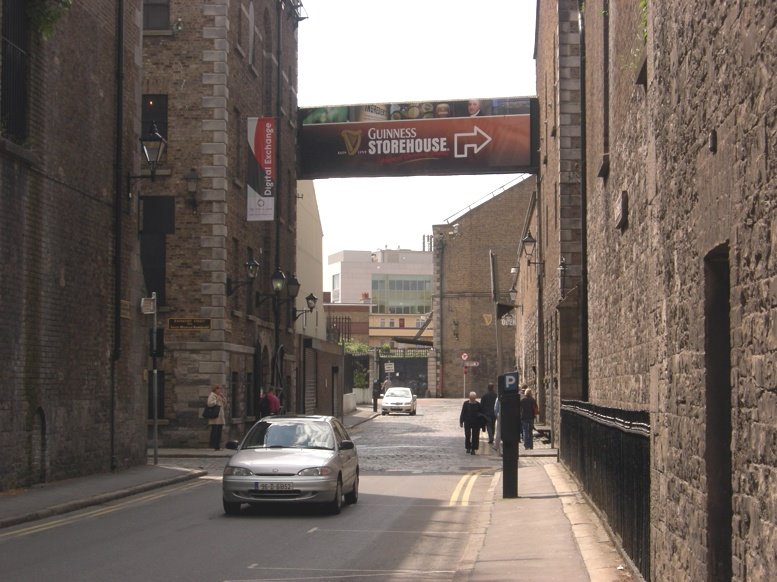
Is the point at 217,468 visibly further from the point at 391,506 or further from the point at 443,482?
the point at 391,506

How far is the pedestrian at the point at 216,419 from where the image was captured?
30.4 meters

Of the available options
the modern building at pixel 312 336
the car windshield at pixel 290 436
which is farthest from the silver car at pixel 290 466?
the modern building at pixel 312 336

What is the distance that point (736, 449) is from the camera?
645cm

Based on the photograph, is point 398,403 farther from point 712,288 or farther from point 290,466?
point 712,288

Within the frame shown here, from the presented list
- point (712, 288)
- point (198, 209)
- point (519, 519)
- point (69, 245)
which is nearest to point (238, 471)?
point (519, 519)

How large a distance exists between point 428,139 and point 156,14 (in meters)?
12.2

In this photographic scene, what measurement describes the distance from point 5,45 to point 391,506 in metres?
9.42

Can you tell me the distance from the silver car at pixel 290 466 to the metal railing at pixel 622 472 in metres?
3.49

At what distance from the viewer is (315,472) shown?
1611cm

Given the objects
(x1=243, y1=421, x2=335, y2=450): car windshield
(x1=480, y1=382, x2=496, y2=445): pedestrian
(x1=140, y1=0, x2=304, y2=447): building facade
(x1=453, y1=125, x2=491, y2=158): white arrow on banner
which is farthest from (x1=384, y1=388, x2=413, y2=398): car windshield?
(x1=243, y1=421, x2=335, y2=450): car windshield

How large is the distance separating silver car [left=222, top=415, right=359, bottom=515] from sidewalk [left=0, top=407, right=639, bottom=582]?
211cm

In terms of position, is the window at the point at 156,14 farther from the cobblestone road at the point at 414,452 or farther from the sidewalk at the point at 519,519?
the sidewalk at the point at 519,519

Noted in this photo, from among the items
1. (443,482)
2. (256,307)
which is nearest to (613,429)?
(443,482)

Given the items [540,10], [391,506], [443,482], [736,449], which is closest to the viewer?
[736,449]
